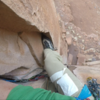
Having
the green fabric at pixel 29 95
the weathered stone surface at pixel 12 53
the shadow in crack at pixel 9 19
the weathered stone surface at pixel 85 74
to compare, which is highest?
the shadow in crack at pixel 9 19

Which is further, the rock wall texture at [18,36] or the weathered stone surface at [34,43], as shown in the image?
the weathered stone surface at [34,43]

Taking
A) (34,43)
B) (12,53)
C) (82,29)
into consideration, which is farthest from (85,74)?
(82,29)

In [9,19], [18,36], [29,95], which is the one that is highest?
[9,19]

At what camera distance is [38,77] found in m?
1.15

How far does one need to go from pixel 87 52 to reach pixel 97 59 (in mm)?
330

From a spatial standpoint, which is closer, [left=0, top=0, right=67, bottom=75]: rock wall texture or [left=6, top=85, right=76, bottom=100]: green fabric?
[left=6, top=85, right=76, bottom=100]: green fabric

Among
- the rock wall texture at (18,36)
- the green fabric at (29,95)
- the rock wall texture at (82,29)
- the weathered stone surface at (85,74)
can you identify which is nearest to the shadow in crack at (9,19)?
the rock wall texture at (18,36)

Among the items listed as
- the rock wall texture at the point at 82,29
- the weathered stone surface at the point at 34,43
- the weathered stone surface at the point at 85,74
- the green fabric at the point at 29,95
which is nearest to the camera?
the green fabric at the point at 29,95

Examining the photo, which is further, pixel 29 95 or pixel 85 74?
pixel 85 74

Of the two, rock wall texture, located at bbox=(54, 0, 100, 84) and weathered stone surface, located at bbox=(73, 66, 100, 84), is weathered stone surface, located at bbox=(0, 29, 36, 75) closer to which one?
weathered stone surface, located at bbox=(73, 66, 100, 84)

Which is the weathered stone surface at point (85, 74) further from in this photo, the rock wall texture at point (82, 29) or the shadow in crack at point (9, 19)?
the shadow in crack at point (9, 19)

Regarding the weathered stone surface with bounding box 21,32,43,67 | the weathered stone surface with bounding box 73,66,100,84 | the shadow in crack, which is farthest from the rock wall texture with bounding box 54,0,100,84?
the shadow in crack

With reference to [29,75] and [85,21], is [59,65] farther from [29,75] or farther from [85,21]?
[85,21]

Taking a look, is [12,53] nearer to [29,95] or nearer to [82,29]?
[29,95]
